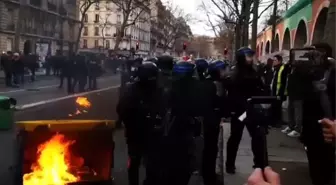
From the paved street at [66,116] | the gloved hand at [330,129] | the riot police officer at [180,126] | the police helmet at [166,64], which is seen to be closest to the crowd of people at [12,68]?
the paved street at [66,116]

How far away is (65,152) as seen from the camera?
616 centimetres

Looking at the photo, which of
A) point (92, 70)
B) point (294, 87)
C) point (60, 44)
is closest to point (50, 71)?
point (92, 70)

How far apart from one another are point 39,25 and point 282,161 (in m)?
56.6

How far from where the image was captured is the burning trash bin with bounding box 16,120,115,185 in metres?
5.82

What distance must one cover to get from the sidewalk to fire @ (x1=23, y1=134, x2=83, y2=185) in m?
2.13

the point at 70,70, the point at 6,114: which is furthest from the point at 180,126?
the point at 70,70

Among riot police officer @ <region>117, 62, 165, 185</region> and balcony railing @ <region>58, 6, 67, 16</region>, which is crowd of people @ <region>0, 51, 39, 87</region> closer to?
riot police officer @ <region>117, 62, 165, 185</region>

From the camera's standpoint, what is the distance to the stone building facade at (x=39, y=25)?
51.0m

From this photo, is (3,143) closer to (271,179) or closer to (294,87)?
(294,87)

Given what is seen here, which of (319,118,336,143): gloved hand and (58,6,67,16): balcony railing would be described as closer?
(319,118,336,143): gloved hand

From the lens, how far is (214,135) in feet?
23.1

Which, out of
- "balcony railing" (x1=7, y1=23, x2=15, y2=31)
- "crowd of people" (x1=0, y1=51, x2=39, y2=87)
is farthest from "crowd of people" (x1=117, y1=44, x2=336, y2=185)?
"balcony railing" (x1=7, y1=23, x2=15, y2=31)

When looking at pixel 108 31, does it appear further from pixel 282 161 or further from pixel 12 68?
pixel 282 161

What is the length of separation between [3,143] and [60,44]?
196 ft
